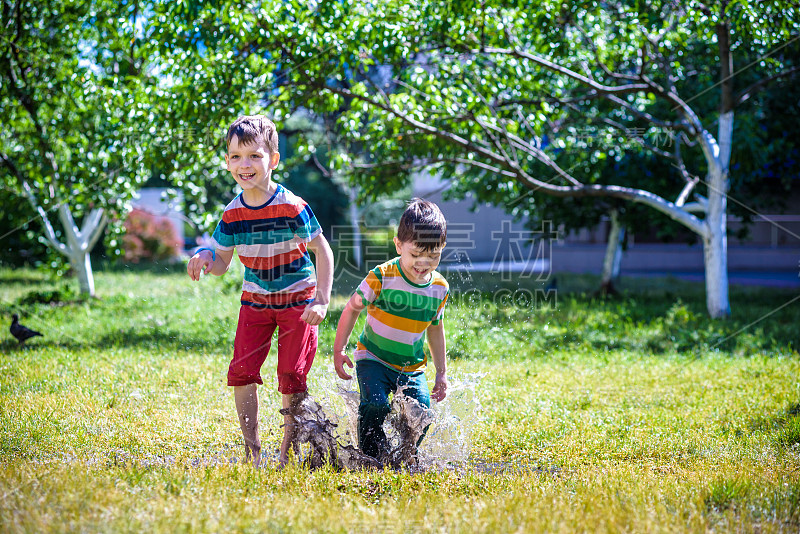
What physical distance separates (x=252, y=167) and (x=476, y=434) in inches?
83.0

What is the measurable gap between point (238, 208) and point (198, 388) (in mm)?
2187

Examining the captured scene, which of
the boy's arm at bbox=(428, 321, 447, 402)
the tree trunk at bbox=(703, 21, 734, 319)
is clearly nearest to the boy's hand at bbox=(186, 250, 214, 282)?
the boy's arm at bbox=(428, 321, 447, 402)

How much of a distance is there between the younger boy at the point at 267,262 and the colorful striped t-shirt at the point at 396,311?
251mm

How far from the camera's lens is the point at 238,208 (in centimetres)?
319

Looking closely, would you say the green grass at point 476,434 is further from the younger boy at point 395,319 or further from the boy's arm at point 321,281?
the boy's arm at point 321,281

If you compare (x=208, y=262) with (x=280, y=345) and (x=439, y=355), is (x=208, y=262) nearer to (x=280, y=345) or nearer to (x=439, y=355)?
(x=280, y=345)

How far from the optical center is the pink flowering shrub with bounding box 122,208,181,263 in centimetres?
2059

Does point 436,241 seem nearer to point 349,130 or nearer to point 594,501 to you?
point 594,501

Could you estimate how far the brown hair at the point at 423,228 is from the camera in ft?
10.1

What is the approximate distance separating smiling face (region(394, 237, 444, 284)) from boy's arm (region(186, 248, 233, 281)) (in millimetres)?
871

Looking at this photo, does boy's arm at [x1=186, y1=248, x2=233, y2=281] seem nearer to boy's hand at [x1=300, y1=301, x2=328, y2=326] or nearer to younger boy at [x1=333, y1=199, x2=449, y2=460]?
boy's hand at [x1=300, y1=301, x2=328, y2=326]

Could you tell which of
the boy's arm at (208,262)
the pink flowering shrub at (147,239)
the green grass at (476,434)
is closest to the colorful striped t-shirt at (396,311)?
the green grass at (476,434)

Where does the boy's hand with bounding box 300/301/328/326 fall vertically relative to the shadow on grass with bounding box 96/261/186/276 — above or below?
above

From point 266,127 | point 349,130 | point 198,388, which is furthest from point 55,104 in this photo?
point 266,127
